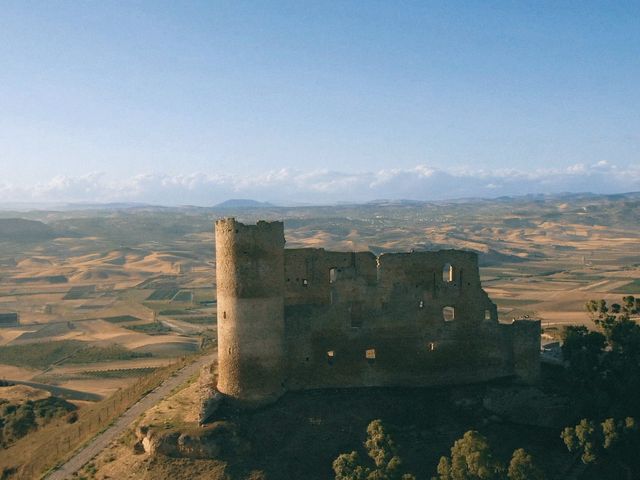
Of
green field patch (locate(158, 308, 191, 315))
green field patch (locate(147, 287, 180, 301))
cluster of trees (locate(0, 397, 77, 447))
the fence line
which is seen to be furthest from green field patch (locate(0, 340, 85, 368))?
green field patch (locate(147, 287, 180, 301))

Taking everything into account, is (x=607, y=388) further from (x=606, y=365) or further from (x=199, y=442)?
(x=199, y=442)

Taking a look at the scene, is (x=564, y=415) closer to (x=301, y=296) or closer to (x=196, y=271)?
(x=301, y=296)

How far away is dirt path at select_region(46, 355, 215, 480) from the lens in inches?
1156

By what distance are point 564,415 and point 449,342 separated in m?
6.09

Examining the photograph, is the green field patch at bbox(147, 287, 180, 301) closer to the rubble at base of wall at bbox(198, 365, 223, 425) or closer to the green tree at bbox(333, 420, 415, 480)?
the rubble at base of wall at bbox(198, 365, 223, 425)

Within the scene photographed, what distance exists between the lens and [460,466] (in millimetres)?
24656

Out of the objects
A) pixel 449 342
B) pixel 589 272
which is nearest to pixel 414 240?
pixel 589 272

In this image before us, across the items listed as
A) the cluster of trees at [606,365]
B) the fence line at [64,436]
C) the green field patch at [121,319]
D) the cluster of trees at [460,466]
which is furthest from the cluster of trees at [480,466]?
the green field patch at [121,319]

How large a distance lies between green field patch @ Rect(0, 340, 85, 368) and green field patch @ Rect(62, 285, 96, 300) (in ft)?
111

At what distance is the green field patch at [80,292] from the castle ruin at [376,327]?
7924 cm

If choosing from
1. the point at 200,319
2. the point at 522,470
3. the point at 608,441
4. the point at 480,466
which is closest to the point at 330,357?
the point at 480,466

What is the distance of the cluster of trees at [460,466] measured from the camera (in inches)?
955

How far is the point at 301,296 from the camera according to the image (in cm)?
3259

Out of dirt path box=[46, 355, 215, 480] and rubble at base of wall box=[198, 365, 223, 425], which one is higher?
rubble at base of wall box=[198, 365, 223, 425]
